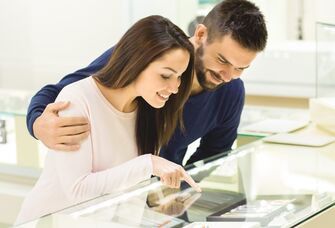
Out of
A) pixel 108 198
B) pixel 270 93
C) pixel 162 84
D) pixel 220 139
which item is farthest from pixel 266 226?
pixel 270 93

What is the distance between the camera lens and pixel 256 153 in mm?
2064

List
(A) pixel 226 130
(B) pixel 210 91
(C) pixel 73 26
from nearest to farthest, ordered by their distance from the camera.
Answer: (B) pixel 210 91 → (A) pixel 226 130 → (C) pixel 73 26

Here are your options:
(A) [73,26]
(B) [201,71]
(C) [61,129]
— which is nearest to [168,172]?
(C) [61,129]

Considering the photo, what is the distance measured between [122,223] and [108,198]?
16 centimetres

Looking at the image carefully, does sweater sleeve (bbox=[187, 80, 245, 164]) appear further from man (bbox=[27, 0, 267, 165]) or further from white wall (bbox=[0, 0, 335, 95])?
white wall (bbox=[0, 0, 335, 95])

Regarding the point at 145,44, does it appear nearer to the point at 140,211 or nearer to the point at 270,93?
the point at 140,211

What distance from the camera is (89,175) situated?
1562mm

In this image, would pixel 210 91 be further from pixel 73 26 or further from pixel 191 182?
pixel 73 26

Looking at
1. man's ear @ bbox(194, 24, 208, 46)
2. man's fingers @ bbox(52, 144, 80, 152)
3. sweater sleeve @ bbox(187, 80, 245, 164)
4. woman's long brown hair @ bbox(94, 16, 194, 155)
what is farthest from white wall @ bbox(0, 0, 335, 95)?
man's fingers @ bbox(52, 144, 80, 152)

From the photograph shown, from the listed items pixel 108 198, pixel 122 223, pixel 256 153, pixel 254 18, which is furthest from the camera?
pixel 256 153

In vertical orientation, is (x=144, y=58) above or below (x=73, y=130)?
above

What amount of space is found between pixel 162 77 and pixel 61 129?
282 mm

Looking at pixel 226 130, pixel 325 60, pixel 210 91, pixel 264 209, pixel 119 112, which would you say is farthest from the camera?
pixel 325 60

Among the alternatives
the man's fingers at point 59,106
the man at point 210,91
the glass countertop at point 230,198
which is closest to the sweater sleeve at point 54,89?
the man at point 210,91
